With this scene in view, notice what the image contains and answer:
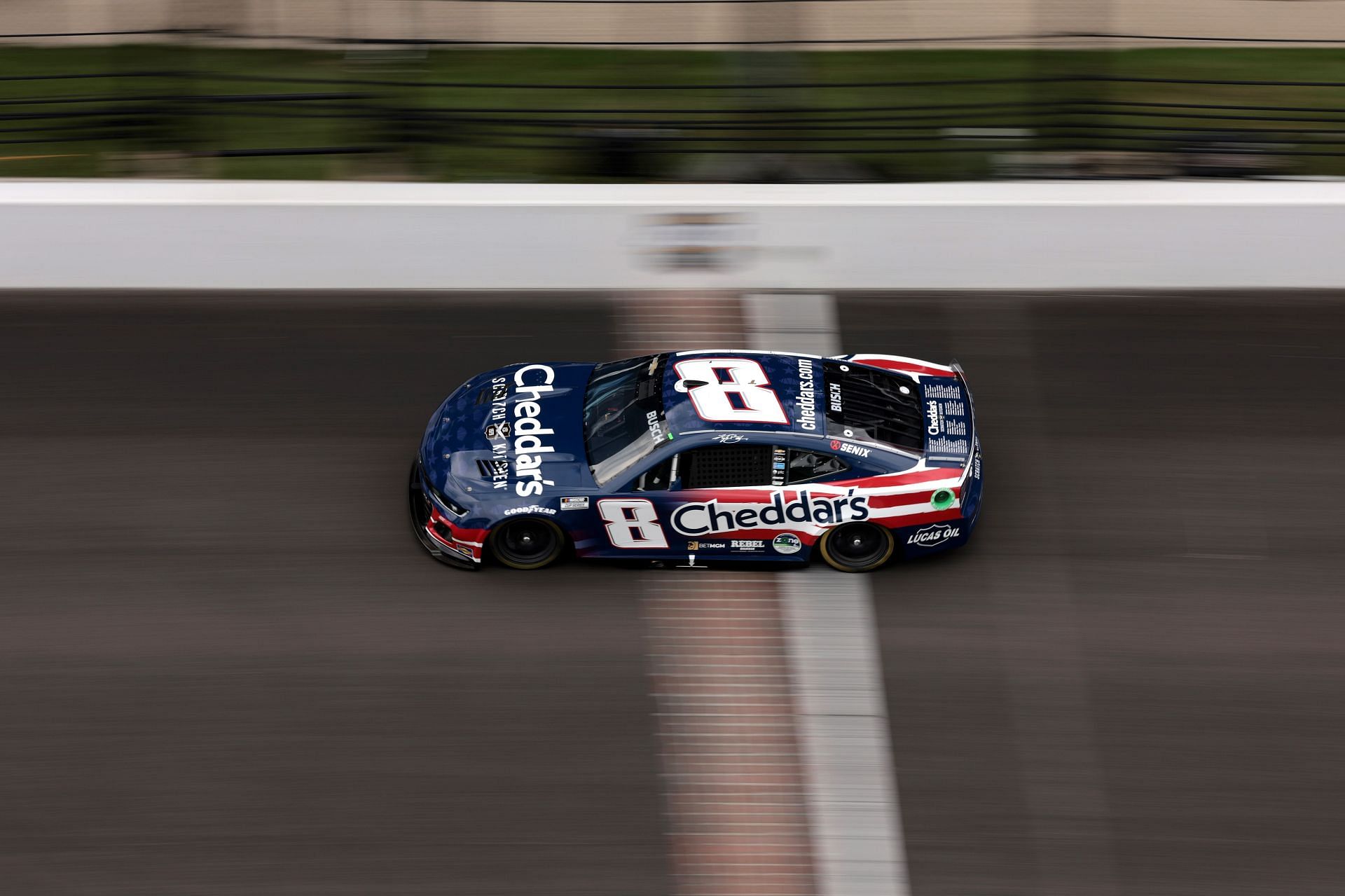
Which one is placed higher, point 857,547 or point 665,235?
point 665,235

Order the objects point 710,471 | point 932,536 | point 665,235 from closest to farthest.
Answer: point 710,471, point 932,536, point 665,235

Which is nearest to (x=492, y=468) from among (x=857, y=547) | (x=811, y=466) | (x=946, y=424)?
(x=811, y=466)

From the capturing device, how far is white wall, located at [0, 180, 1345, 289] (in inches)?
425

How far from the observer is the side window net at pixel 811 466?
28.1 feet

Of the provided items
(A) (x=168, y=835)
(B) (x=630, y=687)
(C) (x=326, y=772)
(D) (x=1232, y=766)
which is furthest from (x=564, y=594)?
(D) (x=1232, y=766)

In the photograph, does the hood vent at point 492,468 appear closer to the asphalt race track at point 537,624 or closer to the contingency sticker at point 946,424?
the asphalt race track at point 537,624

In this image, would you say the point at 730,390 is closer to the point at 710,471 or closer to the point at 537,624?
the point at 710,471

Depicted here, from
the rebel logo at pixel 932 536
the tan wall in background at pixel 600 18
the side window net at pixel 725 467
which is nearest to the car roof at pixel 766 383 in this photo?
the side window net at pixel 725 467

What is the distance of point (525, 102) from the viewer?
11625 mm

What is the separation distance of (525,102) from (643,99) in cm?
100

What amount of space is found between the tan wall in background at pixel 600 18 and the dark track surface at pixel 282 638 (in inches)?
92.7

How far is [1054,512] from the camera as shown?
9500 mm

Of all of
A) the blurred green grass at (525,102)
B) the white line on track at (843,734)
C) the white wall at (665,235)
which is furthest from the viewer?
the blurred green grass at (525,102)

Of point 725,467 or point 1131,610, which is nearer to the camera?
point 725,467
